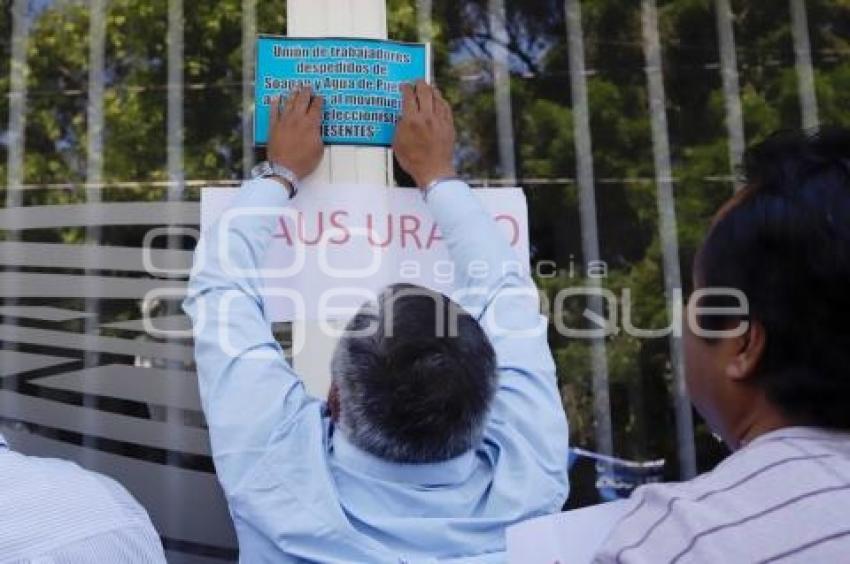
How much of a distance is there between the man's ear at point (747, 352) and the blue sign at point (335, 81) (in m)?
0.67

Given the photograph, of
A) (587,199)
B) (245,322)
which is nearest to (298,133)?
(245,322)

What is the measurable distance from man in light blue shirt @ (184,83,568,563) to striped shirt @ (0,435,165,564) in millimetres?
216

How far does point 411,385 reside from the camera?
2.97ft

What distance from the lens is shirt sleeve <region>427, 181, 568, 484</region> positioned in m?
1.04

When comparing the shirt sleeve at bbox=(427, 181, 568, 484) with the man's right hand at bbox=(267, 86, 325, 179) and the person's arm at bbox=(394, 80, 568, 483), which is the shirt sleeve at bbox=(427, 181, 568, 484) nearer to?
the person's arm at bbox=(394, 80, 568, 483)

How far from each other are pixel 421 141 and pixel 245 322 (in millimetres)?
325

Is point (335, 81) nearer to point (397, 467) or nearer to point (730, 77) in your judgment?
point (397, 467)

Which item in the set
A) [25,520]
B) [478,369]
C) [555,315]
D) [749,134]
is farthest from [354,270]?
[749,134]

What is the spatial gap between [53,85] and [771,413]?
66.9 inches

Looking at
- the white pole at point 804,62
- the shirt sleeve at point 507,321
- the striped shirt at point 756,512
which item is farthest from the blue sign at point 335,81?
the white pole at point 804,62

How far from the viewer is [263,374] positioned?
980 millimetres

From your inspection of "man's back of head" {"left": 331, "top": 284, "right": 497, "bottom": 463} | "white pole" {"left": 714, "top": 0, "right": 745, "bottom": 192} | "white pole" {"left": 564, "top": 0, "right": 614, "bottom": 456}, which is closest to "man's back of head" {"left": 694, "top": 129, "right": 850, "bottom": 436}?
"man's back of head" {"left": 331, "top": 284, "right": 497, "bottom": 463}

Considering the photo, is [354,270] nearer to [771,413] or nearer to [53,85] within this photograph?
[771,413]

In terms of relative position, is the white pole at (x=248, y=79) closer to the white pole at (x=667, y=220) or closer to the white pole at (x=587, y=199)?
the white pole at (x=587, y=199)
